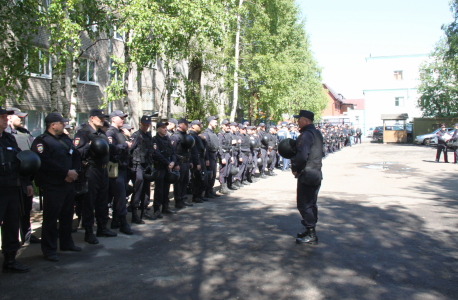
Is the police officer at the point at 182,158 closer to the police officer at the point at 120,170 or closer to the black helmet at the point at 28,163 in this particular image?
the police officer at the point at 120,170

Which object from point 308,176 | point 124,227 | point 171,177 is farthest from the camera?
point 171,177

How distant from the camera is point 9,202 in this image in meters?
5.04

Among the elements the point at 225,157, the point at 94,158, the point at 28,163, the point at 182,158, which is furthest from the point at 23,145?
the point at 225,157

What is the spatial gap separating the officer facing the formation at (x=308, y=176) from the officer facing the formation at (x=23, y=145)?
4.10 m

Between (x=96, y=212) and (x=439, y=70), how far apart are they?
148 ft

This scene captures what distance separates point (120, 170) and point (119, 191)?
368mm

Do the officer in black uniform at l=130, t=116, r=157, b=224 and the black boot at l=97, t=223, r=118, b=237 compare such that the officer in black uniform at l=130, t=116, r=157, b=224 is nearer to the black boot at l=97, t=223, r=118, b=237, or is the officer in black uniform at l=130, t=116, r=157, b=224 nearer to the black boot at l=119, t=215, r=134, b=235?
the black boot at l=119, t=215, r=134, b=235

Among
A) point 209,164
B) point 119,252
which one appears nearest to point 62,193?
point 119,252

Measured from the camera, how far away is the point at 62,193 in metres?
5.64

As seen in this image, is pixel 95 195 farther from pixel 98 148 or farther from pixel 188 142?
pixel 188 142

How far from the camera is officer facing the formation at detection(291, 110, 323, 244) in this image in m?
6.16

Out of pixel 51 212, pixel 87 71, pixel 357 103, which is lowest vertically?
pixel 51 212

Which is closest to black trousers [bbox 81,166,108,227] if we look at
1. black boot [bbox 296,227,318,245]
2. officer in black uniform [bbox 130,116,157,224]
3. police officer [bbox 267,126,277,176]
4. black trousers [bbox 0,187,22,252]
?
officer in black uniform [bbox 130,116,157,224]

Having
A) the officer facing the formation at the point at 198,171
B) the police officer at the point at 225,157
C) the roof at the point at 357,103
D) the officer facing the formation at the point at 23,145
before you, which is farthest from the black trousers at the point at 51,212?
the roof at the point at 357,103
